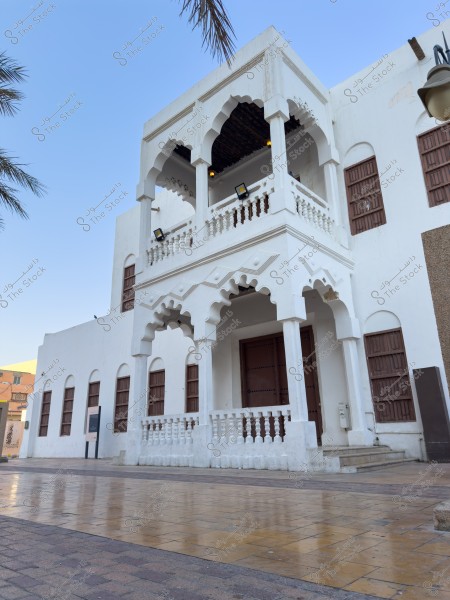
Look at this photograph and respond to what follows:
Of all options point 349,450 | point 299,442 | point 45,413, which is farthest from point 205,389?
point 45,413

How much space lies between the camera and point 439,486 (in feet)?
15.5

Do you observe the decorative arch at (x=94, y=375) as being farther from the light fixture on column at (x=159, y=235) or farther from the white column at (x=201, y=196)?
the white column at (x=201, y=196)

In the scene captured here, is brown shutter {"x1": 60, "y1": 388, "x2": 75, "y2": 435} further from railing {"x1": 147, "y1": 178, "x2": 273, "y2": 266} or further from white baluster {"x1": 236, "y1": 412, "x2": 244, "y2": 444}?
white baluster {"x1": 236, "y1": 412, "x2": 244, "y2": 444}

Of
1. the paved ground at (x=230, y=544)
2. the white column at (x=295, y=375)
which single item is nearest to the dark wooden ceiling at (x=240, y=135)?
the white column at (x=295, y=375)

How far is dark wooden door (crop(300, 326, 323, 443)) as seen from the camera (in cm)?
1010

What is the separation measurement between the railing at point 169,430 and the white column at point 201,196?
4.17 metres

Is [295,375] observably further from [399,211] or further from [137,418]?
[399,211]

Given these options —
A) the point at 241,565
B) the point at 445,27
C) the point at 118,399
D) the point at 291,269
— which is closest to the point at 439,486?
the point at 241,565

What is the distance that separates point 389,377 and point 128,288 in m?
10.1

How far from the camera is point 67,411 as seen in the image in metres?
16.5

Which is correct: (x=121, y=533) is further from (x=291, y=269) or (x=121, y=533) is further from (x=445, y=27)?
(x=445, y=27)

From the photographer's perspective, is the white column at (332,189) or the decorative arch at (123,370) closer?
the white column at (332,189)

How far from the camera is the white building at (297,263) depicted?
8.02m

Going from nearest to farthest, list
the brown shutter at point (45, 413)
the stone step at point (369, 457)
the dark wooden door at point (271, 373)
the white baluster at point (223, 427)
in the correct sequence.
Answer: the stone step at point (369, 457), the white baluster at point (223, 427), the dark wooden door at point (271, 373), the brown shutter at point (45, 413)
